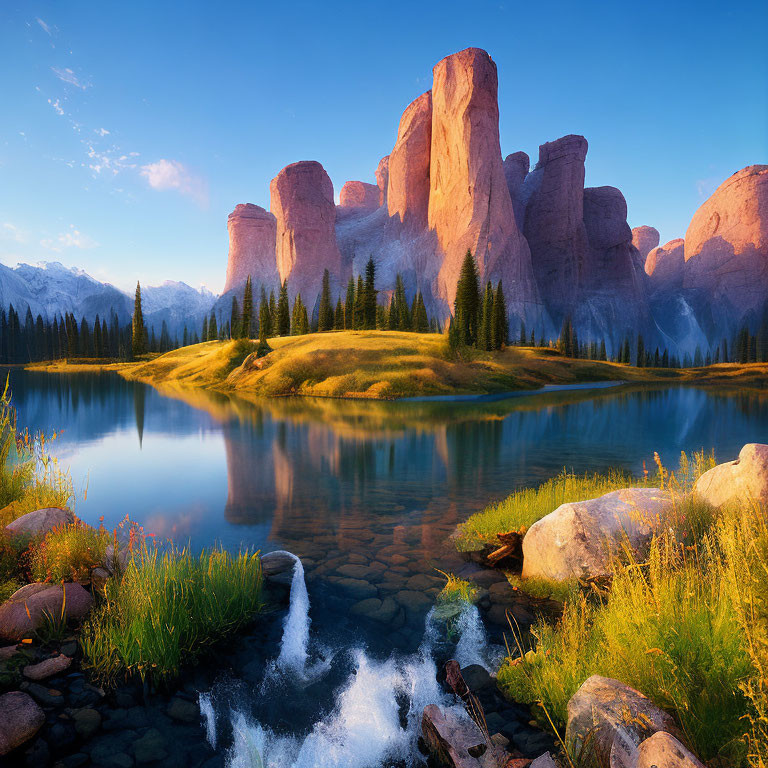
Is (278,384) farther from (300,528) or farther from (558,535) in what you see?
(558,535)

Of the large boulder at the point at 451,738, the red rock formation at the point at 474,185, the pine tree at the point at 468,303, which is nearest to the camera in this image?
the large boulder at the point at 451,738

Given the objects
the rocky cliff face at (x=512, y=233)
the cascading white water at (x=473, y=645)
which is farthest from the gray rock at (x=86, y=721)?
the rocky cliff face at (x=512, y=233)

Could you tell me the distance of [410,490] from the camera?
55.8ft

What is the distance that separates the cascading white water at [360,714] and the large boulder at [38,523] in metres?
4.98

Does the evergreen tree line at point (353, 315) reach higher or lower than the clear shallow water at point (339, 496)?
higher

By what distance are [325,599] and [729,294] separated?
189 metres

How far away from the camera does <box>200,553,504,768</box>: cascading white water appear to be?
5.29m

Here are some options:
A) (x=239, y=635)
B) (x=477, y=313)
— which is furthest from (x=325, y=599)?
(x=477, y=313)

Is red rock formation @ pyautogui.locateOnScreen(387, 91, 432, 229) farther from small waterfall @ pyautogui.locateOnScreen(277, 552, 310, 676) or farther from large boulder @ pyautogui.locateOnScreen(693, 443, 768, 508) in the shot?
small waterfall @ pyautogui.locateOnScreen(277, 552, 310, 676)

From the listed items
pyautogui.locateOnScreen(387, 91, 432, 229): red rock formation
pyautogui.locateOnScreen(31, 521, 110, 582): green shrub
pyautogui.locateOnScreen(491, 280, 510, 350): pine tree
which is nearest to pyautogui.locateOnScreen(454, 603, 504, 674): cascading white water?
pyautogui.locateOnScreen(31, 521, 110, 582): green shrub

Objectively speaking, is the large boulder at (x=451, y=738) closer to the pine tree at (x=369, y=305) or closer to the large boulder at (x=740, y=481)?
the large boulder at (x=740, y=481)

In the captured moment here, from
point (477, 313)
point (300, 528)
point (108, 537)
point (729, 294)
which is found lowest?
point (300, 528)

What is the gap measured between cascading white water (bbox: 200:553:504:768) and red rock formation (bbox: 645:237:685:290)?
203868 millimetres

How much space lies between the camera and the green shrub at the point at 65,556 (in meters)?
7.61
